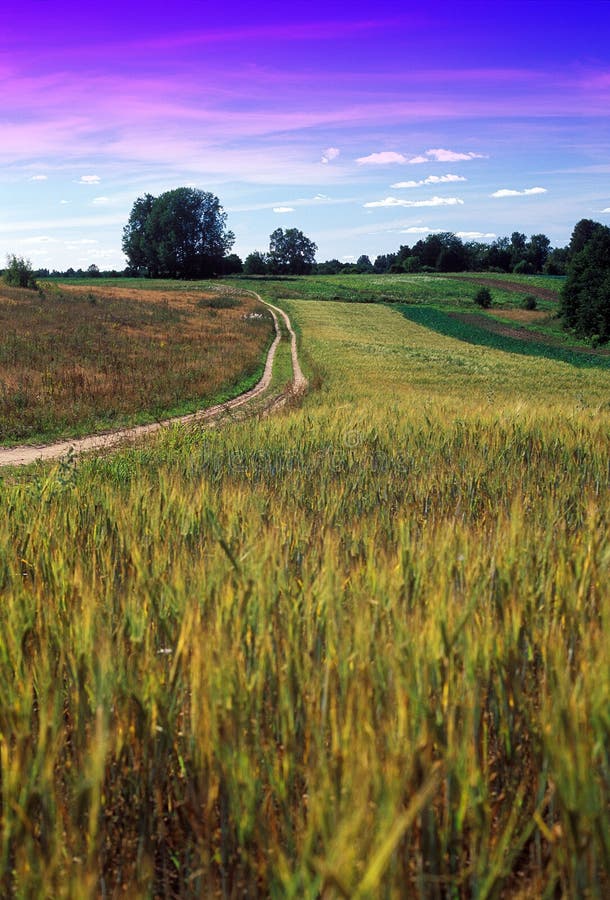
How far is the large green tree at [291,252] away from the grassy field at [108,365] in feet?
367

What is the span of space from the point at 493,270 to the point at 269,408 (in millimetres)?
146136

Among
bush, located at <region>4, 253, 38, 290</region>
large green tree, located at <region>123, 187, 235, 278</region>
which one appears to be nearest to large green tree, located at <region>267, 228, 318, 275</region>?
large green tree, located at <region>123, 187, 235, 278</region>

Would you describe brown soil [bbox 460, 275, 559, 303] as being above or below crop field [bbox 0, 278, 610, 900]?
above

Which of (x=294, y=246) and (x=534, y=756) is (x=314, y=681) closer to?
(x=534, y=756)

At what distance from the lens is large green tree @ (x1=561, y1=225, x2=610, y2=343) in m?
66.1

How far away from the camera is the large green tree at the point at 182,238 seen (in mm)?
129125

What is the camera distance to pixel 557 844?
5.71 feet

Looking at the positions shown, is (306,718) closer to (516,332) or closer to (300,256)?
(516,332)

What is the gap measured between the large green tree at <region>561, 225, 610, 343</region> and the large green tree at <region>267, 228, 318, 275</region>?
88615 millimetres

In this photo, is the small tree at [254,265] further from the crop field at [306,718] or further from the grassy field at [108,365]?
the crop field at [306,718]

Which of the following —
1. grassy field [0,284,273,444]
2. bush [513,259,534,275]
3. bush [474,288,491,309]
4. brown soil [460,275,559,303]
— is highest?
bush [513,259,534,275]

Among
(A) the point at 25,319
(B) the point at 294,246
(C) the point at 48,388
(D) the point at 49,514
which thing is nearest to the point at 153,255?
(B) the point at 294,246

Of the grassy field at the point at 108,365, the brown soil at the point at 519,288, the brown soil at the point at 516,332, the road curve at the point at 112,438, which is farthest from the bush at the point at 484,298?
the road curve at the point at 112,438

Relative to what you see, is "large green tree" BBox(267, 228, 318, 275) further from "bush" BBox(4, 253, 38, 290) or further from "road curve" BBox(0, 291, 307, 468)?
"road curve" BBox(0, 291, 307, 468)
